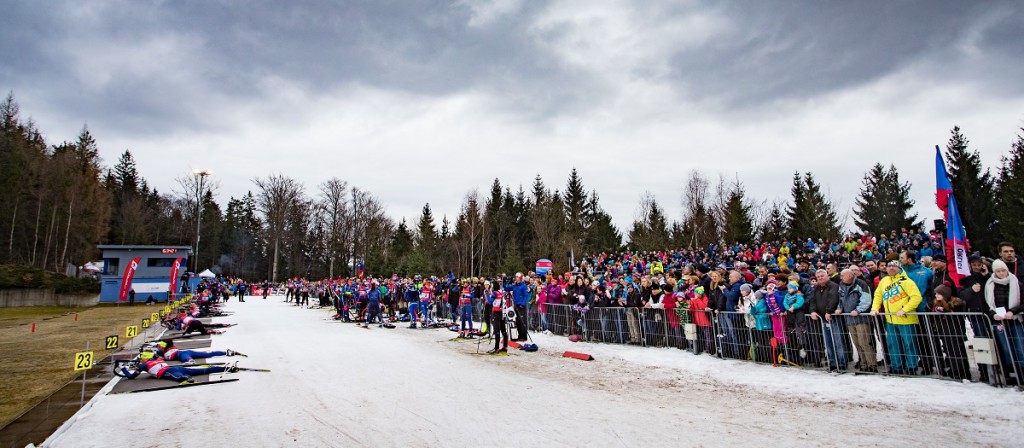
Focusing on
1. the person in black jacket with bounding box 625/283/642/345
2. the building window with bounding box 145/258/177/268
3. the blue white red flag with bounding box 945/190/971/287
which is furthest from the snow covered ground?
the building window with bounding box 145/258/177/268

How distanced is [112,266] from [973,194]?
5697 centimetres

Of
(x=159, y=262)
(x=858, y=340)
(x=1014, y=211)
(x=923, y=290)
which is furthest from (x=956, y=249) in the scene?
(x=159, y=262)

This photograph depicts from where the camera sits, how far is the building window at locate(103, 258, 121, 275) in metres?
31.9

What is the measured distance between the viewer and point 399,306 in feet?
73.1

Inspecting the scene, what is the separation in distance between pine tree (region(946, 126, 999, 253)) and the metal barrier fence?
29.3 meters

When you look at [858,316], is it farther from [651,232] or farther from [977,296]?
[651,232]

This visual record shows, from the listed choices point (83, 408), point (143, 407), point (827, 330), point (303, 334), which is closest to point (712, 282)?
point (827, 330)

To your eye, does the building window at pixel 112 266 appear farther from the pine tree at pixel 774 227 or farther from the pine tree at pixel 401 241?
the pine tree at pixel 774 227

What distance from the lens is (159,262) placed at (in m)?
33.5

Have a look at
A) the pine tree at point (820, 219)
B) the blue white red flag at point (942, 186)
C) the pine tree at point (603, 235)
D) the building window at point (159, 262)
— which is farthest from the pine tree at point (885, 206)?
the building window at point (159, 262)

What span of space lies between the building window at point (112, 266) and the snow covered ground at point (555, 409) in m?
31.1

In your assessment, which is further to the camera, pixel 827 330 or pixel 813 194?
pixel 813 194

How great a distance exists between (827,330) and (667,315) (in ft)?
11.7

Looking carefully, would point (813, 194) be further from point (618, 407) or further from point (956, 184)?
point (618, 407)
